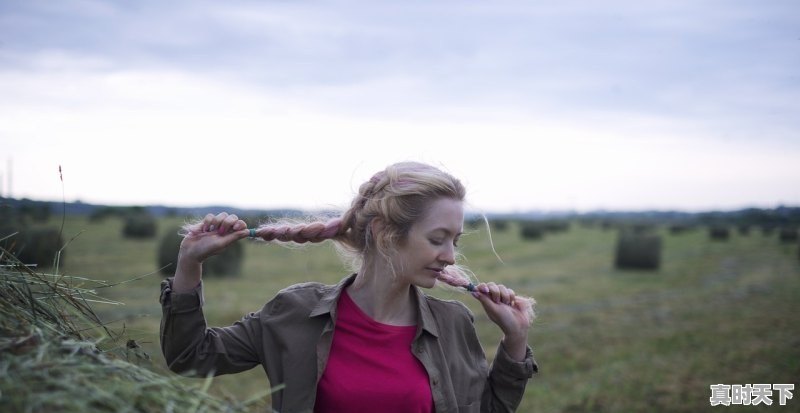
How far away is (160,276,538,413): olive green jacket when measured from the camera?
2.51 meters

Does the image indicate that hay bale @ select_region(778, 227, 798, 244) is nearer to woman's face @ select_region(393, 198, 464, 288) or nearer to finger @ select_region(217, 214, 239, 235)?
woman's face @ select_region(393, 198, 464, 288)

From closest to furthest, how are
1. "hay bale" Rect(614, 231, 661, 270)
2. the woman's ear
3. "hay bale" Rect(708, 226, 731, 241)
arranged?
the woman's ear
"hay bale" Rect(614, 231, 661, 270)
"hay bale" Rect(708, 226, 731, 241)

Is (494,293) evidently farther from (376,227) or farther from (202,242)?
(202,242)

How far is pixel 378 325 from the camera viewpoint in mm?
2746

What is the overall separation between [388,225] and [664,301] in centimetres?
1194

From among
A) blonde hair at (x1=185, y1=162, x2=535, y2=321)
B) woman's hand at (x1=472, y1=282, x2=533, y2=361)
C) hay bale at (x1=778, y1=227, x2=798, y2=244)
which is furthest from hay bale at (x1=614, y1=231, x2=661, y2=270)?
woman's hand at (x1=472, y1=282, x2=533, y2=361)

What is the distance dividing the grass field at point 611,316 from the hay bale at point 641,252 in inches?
21.5

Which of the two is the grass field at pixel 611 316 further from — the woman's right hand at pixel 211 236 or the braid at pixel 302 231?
the braid at pixel 302 231

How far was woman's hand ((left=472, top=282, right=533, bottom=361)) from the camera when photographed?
2.71m

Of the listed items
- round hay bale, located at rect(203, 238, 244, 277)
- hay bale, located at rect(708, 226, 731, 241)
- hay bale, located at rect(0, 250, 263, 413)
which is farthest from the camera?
hay bale, located at rect(708, 226, 731, 241)

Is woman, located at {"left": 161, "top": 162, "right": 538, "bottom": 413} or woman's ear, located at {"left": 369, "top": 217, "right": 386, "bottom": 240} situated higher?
woman's ear, located at {"left": 369, "top": 217, "right": 386, "bottom": 240}

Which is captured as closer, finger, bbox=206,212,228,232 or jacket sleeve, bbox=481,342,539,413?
finger, bbox=206,212,228,232

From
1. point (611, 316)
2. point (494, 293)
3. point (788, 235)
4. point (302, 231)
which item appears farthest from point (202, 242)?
point (788, 235)

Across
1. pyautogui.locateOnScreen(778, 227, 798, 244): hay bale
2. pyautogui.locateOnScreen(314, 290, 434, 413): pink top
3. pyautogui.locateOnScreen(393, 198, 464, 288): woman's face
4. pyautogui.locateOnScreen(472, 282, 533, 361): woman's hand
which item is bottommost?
pyautogui.locateOnScreen(778, 227, 798, 244): hay bale
